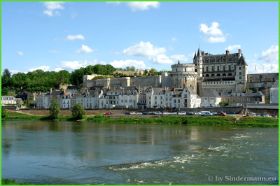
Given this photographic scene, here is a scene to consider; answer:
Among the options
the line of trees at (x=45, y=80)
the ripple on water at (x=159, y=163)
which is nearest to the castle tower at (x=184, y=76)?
the line of trees at (x=45, y=80)

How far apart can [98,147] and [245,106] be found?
23.7m

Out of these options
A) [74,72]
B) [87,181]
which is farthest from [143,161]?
[74,72]

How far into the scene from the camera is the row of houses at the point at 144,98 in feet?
165

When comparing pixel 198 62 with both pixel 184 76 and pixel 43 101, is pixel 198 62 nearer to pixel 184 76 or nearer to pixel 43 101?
pixel 184 76

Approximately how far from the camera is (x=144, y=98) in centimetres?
5403

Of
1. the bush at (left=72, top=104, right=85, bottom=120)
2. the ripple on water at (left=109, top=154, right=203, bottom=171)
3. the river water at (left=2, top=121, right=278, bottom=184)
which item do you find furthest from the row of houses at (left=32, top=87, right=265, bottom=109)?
the ripple on water at (left=109, top=154, right=203, bottom=171)

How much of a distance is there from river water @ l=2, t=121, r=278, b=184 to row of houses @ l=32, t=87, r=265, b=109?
1965cm

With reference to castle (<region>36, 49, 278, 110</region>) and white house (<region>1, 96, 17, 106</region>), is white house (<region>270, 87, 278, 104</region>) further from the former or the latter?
white house (<region>1, 96, 17, 106</region>)

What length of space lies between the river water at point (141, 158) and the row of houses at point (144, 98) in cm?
1965

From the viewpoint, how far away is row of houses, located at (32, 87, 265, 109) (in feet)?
165

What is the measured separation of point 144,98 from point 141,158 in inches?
1307

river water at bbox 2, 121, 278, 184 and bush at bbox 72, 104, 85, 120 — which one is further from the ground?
bush at bbox 72, 104, 85, 120

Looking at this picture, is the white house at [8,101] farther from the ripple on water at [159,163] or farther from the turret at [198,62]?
the ripple on water at [159,163]

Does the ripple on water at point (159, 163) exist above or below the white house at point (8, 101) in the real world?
below
